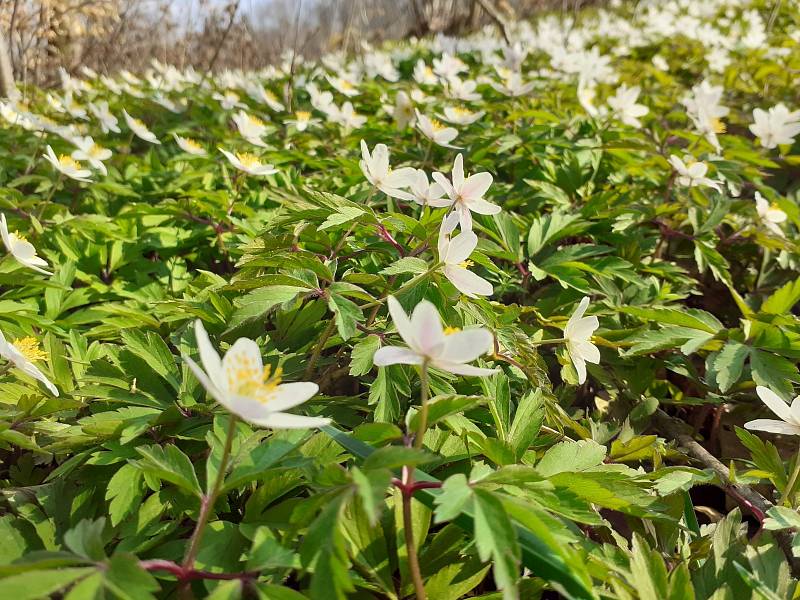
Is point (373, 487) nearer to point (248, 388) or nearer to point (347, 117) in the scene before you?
point (248, 388)

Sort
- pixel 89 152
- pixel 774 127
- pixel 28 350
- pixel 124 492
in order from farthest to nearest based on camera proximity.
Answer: pixel 774 127 < pixel 89 152 < pixel 28 350 < pixel 124 492

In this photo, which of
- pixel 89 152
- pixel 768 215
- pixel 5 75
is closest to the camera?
pixel 768 215

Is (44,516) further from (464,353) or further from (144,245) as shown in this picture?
(144,245)

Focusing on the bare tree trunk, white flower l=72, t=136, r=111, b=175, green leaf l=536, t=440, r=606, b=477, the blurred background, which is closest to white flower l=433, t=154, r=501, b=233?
green leaf l=536, t=440, r=606, b=477

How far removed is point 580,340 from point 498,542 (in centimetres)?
76

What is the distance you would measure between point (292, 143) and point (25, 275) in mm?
1792

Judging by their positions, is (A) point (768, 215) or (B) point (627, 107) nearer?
(A) point (768, 215)

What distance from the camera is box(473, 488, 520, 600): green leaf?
2.87 feet

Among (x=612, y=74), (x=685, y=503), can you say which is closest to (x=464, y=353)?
(x=685, y=503)

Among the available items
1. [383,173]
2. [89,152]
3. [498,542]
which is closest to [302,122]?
Answer: [89,152]

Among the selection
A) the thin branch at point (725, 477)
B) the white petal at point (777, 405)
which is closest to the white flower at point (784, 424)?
the white petal at point (777, 405)

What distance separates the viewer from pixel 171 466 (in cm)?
104

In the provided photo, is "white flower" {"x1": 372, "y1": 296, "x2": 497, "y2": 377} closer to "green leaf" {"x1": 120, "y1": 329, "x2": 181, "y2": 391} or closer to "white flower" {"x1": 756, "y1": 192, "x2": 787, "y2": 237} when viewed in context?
"green leaf" {"x1": 120, "y1": 329, "x2": 181, "y2": 391}

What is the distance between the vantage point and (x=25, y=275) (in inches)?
77.9
